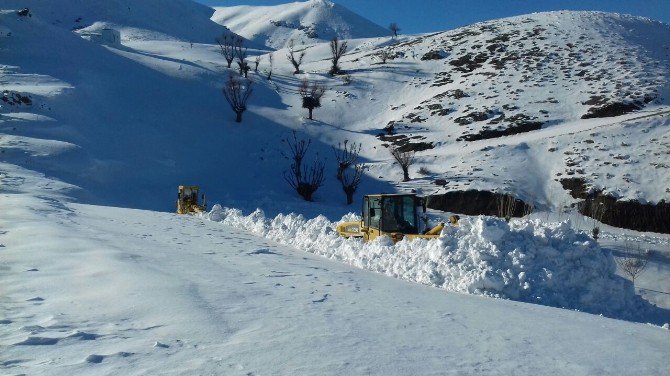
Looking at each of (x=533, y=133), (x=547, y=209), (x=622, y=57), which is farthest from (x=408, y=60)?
(x=547, y=209)

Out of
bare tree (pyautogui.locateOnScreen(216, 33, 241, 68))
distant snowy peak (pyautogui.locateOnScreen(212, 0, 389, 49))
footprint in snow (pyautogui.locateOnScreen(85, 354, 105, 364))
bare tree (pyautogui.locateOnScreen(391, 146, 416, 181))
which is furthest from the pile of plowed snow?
distant snowy peak (pyautogui.locateOnScreen(212, 0, 389, 49))

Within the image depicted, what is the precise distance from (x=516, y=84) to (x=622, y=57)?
11327mm

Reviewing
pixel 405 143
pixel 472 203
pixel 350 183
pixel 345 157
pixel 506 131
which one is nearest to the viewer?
pixel 472 203

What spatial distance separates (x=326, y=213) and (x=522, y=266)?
18.1m

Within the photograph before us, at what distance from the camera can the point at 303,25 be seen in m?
132

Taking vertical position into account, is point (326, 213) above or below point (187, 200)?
below

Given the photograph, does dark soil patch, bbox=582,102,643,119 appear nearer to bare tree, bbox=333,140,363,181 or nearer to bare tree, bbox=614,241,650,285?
bare tree, bbox=333,140,363,181

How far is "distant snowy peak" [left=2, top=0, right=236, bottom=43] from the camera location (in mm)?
77625

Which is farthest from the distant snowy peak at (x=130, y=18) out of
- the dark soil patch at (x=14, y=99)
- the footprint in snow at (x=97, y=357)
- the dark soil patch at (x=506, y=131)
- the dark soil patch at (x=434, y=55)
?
the footprint in snow at (x=97, y=357)

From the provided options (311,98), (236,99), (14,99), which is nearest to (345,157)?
(311,98)

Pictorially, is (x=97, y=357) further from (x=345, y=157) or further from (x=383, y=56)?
(x=383, y=56)

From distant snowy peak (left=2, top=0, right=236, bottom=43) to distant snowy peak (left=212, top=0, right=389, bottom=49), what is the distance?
88.7 ft

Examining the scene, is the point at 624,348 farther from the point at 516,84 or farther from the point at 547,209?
the point at 516,84

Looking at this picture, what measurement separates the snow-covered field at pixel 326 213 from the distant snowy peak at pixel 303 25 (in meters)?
58.2
